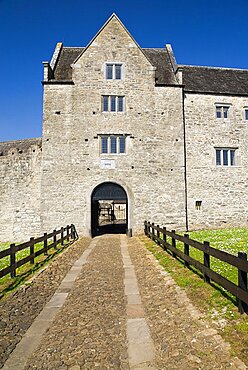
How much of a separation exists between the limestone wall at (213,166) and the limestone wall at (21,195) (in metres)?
11.6

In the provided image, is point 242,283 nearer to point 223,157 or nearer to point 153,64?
point 223,157

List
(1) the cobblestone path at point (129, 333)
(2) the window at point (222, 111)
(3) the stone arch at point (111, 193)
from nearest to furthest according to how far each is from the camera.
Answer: (1) the cobblestone path at point (129, 333) < (3) the stone arch at point (111, 193) < (2) the window at point (222, 111)

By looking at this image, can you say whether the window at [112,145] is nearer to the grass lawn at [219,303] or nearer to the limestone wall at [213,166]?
the limestone wall at [213,166]

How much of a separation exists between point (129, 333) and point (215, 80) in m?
24.5

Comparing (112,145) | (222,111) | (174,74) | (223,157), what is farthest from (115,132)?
(222,111)

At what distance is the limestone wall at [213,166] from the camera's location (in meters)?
21.3

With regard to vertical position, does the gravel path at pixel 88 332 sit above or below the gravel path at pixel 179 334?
below

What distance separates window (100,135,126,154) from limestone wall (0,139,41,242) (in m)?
A: 4.85

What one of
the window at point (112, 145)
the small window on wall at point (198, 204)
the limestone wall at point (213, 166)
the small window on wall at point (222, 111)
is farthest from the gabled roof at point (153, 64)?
the small window on wall at point (198, 204)

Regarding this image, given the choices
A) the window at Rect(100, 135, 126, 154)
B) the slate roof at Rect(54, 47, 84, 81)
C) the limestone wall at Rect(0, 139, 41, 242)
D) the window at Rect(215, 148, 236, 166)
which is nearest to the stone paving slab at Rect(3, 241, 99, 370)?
the window at Rect(100, 135, 126, 154)

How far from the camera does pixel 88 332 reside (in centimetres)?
476

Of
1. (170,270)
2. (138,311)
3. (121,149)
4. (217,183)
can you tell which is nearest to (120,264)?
(170,270)

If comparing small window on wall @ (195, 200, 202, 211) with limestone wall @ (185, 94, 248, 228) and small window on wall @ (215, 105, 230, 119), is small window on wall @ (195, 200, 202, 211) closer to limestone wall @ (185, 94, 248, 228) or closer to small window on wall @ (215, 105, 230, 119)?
limestone wall @ (185, 94, 248, 228)

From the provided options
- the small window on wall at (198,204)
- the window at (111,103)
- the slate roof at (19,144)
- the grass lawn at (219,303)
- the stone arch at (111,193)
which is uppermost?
the window at (111,103)
